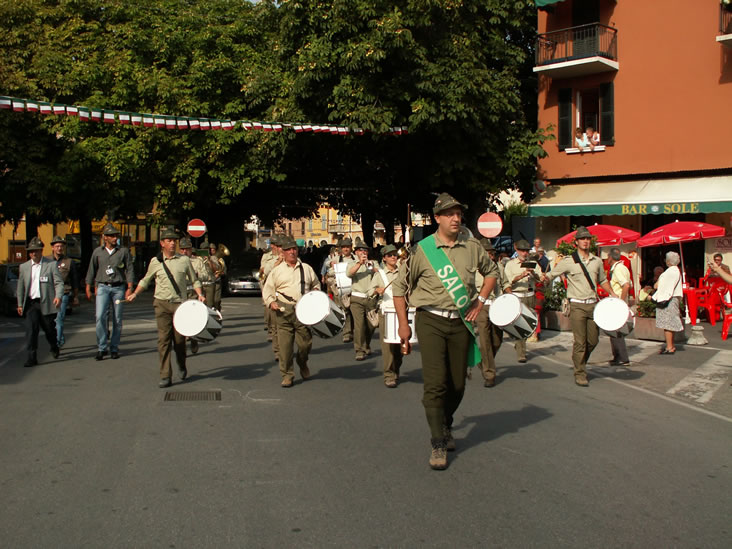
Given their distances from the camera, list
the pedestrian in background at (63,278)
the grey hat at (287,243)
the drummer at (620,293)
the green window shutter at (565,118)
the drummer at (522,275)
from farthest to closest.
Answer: the green window shutter at (565,118)
the pedestrian in background at (63,278)
the drummer at (620,293)
the drummer at (522,275)
the grey hat at (287,243)

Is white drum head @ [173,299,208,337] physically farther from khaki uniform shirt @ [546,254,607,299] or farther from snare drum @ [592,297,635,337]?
snare drum @ [592,297,635,337]

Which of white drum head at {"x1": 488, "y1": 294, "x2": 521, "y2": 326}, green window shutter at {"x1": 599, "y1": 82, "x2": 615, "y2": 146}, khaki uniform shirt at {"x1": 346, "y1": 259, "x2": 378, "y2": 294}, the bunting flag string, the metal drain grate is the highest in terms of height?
green window shutter at {"x1": 599, "y1": 82, "x2": 615, "y2": 146}

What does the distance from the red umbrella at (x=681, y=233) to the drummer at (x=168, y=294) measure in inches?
447

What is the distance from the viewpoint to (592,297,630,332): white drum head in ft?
32.8

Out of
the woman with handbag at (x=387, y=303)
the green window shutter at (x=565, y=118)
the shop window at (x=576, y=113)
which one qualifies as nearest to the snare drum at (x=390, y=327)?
the woman with handbag at (x=387, y=303)

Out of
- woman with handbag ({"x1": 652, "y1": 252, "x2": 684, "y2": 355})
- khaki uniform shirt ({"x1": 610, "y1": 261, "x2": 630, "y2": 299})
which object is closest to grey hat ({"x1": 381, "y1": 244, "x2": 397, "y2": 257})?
khaki uniform shirt ({"x1": 610, "y1": 261, "x2": 630, "y2": 299})

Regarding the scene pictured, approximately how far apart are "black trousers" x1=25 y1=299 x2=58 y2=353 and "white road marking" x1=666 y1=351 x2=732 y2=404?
8578 millimetres

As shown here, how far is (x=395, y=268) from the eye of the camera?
424 inches

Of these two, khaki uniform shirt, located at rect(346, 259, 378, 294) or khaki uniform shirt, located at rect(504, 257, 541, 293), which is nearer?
khaki uniform shirt, located at rect(504, 257, 541, 293)

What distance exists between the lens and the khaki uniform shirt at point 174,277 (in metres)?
10.1

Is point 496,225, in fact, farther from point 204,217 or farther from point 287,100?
point 204,217

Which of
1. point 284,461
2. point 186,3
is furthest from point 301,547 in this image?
point 186,3

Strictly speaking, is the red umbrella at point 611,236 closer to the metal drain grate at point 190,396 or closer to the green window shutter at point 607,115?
the green window shutter at point 607,115

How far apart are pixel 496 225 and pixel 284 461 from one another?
13.6 metres
